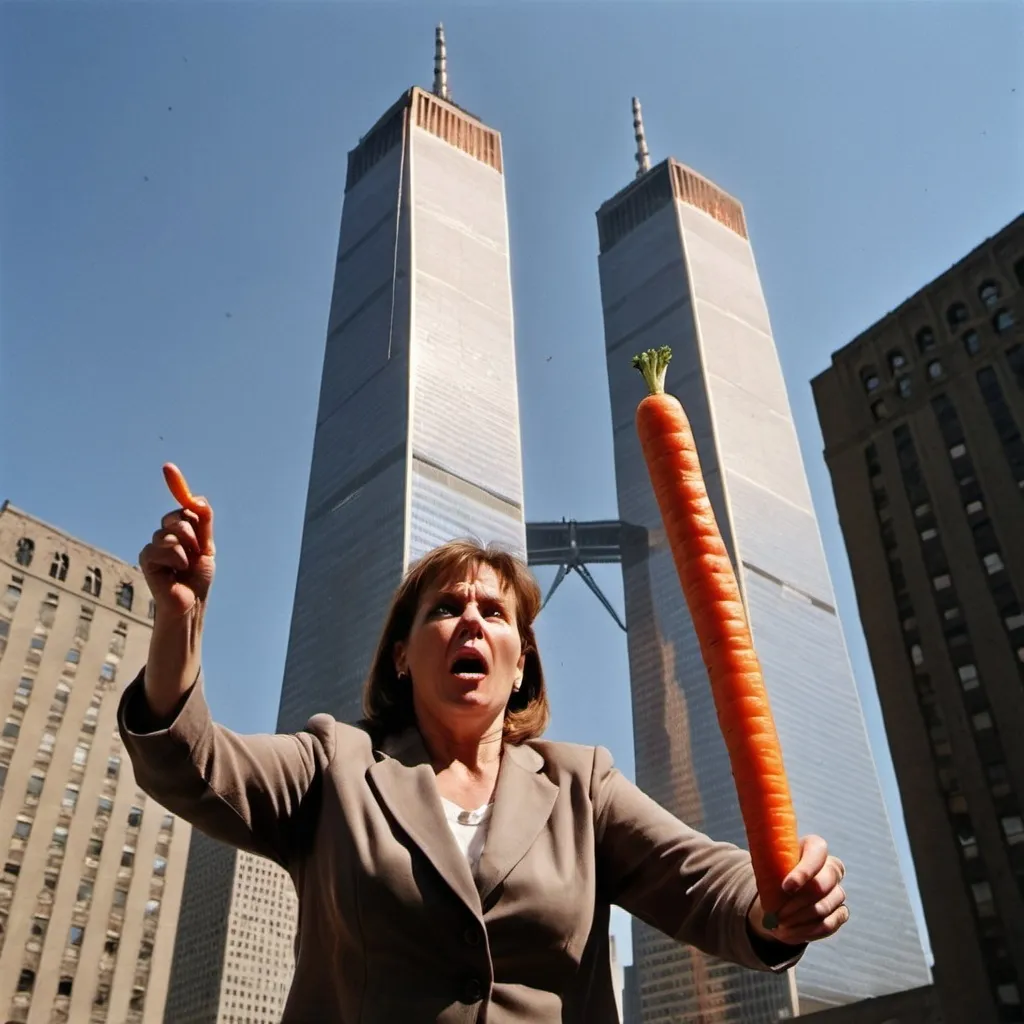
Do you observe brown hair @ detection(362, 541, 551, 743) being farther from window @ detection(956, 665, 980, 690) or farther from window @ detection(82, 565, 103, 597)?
window @ detection(82, 565, 103, 597)

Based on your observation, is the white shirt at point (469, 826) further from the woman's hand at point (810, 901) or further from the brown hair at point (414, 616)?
the woman's hand at point (810, 901)

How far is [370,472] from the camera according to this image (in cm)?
9456

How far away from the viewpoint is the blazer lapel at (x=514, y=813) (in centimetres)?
236

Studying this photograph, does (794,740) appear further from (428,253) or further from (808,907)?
(808,907)

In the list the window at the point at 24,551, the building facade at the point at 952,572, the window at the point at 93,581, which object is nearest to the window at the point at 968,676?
the building facade at the point at 952,572

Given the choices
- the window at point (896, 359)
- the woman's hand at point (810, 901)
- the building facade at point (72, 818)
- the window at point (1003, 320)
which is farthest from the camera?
the window at point (896, 359)

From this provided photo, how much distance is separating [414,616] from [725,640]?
920mm

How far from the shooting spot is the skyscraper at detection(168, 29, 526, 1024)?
295 feet

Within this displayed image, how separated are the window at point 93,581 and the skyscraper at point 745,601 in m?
47.4

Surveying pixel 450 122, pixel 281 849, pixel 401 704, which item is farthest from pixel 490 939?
pixel 450 122

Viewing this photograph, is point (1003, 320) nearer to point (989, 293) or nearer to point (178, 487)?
point (989, 293)

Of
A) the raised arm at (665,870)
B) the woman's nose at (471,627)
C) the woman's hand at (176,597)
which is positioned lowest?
the raised arm at (665,870)

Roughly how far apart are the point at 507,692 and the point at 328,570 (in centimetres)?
9463

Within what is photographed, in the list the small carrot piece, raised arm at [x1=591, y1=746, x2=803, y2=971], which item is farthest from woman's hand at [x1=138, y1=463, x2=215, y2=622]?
raised arm at [x1=591, y1=746, x2=803, y2=971]
